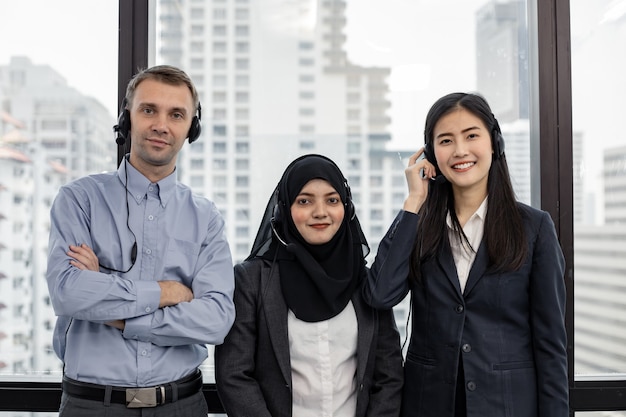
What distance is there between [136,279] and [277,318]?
51cm

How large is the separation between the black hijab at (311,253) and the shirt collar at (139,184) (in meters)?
0.38

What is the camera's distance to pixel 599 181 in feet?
8.39

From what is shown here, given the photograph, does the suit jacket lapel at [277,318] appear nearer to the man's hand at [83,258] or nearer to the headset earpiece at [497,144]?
the man's hand at [83,258]

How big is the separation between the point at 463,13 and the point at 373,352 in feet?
5.42

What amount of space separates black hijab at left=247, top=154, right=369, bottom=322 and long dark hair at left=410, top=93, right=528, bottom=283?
9.5 inches

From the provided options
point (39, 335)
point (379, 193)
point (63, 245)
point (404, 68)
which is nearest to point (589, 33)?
point (404, 68)

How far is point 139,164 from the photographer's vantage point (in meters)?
2.03

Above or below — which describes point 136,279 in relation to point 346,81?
below

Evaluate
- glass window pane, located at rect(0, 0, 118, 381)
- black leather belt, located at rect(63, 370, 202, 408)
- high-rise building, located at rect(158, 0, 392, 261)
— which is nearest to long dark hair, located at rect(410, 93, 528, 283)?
high-rise building, located at rect(158, 0, 392, 261)

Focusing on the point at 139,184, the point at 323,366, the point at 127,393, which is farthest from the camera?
the point at 139,184

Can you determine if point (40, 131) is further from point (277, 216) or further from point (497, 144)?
point (497, 144)

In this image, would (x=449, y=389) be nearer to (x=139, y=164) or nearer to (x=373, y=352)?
(x=373, y=352)

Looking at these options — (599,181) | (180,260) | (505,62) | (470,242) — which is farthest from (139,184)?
(599,181)

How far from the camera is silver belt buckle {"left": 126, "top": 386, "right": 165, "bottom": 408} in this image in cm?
179
